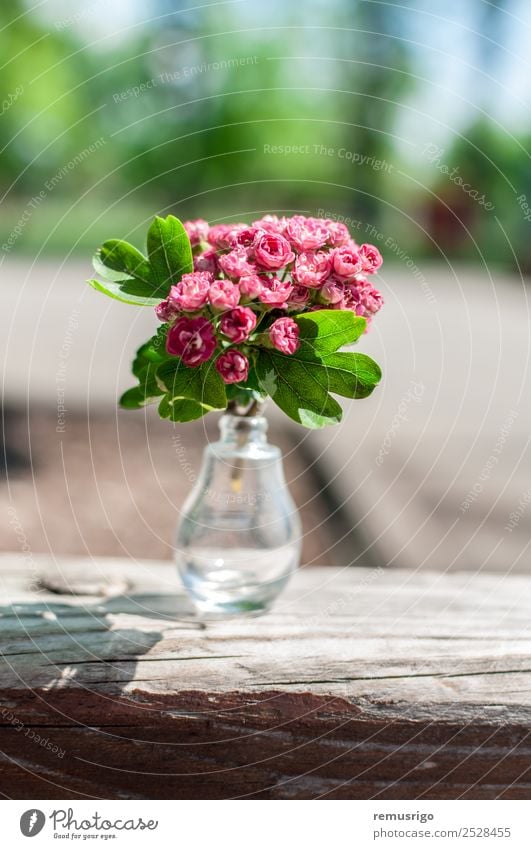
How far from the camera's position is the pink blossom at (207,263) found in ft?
4.04

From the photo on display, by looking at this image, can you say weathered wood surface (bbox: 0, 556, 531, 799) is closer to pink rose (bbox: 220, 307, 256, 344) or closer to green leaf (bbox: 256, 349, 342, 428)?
green leaf (bbox: 256, 349, 342, 428)

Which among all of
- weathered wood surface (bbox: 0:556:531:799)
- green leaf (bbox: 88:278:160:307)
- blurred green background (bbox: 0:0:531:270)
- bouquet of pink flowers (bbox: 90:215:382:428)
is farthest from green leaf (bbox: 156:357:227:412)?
blurred green background (bbox: 0:0:531:270)

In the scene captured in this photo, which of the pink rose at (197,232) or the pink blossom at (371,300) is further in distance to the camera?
the pink rose at (197,232)

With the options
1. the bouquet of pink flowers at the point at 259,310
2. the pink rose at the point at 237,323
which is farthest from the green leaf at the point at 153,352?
the pink rose at the point at 237,323

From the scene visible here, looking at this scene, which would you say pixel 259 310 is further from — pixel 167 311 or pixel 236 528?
pixel 236 528

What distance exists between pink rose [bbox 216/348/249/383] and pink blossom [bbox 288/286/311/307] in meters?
0.11

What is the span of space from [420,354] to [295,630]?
7201 millimetres

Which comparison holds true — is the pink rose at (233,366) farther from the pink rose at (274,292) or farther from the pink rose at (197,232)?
the pink rose at (197,232)

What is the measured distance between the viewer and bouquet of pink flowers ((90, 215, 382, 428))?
114cm

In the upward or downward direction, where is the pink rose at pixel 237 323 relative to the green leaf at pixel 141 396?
upward

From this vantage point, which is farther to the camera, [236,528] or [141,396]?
[236,528]

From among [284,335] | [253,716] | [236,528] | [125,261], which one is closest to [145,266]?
[125,261]

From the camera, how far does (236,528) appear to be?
1.47 metres

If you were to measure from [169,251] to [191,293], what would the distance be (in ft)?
0.53
